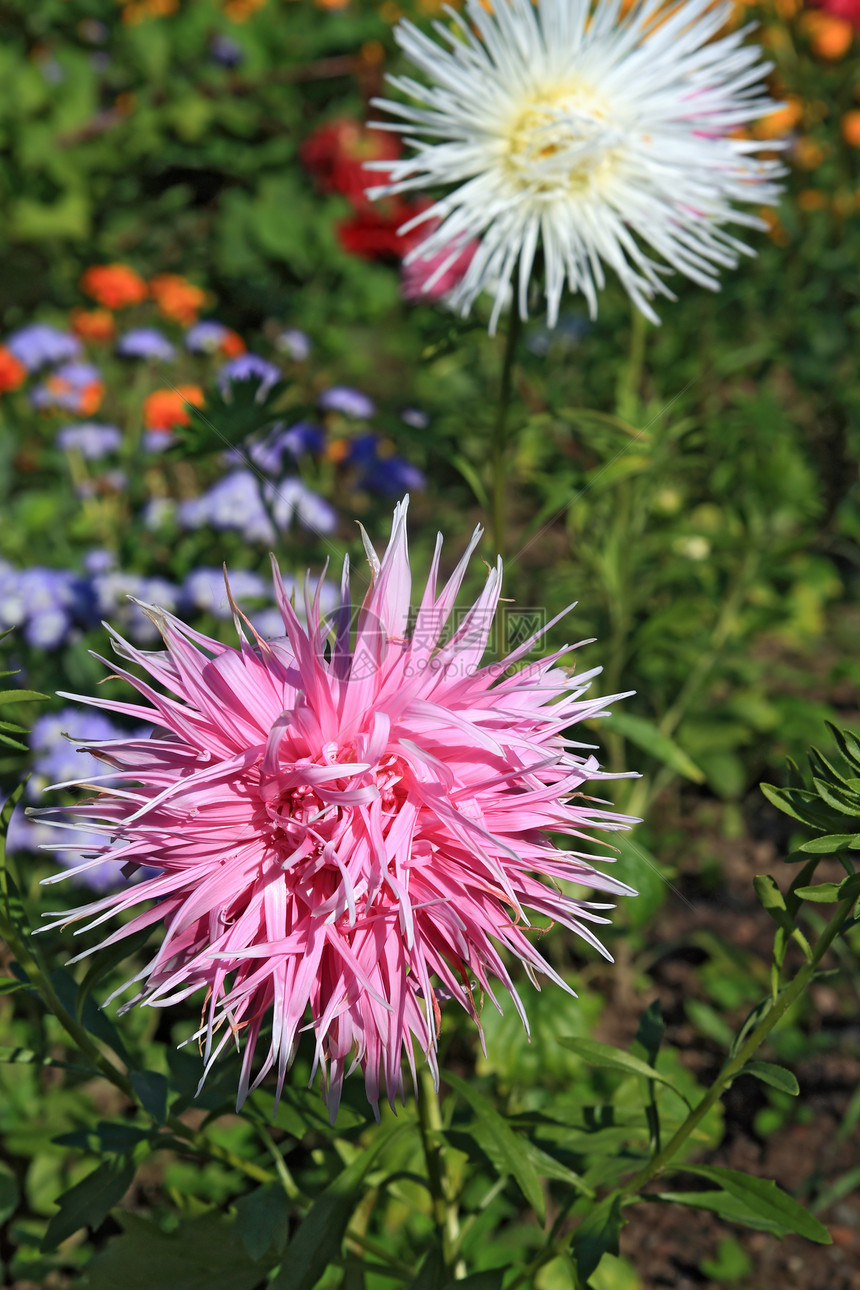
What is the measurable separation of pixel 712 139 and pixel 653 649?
→ 0.86m

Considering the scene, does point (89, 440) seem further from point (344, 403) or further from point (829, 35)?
point (829, 35)

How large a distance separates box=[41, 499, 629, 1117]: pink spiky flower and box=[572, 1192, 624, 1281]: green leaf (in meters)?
0.26

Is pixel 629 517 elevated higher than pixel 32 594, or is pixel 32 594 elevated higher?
pixel 629 517

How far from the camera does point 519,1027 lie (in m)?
1.29

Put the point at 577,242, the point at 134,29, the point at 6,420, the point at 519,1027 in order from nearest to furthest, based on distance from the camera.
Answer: the point at 577,242 < the point at 519,1027 < the point at 6,420 < the point at 134,29

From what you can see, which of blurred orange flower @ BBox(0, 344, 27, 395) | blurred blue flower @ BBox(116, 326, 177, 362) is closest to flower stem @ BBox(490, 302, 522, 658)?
blurred blue flower @ BBox(116, 326, 177, 362)

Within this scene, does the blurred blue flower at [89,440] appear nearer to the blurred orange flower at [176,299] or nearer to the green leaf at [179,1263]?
the blurred orange flower at [176,299]

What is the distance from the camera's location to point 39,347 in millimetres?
2523

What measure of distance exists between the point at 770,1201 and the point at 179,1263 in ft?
1.85

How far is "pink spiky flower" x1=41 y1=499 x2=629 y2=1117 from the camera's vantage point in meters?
0.70

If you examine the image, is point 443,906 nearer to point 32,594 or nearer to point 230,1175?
point 230,1175

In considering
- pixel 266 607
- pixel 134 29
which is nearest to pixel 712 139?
pixel 266 607

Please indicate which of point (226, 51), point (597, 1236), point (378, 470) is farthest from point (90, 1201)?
point (226, 51)

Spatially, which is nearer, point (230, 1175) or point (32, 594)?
point (230, 1175)
